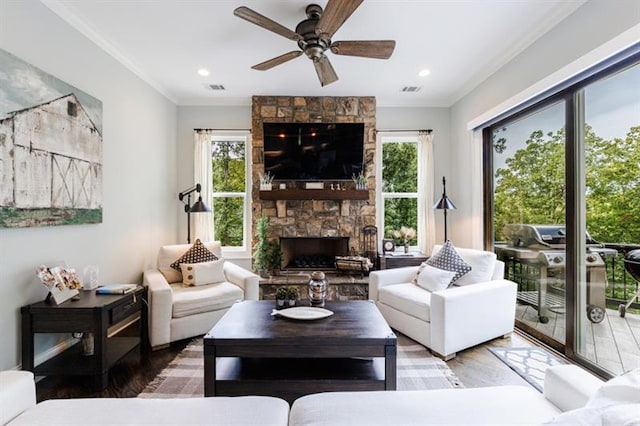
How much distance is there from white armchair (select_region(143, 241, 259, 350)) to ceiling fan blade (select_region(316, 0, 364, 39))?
2.36 meters

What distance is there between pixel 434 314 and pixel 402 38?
2485 mm

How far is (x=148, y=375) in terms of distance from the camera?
2.46 m

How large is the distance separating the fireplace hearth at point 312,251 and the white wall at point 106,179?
165 cm

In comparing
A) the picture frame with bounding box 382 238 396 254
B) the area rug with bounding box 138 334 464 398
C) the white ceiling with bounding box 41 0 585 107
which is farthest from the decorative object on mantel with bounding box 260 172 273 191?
the area rug with bounding box 138 334 464 398

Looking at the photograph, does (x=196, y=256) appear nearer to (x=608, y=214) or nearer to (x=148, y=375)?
(x=148, y=375)

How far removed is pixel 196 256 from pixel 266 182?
55.4 inches

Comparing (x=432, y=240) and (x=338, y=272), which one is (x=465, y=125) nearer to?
(x=432, y=240)

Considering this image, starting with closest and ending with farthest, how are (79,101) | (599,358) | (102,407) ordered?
1. (102,407)
2. (599,358)
3. (79,101)

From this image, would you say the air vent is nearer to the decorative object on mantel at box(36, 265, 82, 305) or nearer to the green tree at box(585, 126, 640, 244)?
the green tree at box(585, 126, 640, 244)

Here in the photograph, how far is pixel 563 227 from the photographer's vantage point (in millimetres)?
2777

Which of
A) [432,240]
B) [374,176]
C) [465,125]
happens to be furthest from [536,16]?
[432,240]

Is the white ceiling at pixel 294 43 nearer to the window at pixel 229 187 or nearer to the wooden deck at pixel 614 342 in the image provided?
the window at pixel 229 187

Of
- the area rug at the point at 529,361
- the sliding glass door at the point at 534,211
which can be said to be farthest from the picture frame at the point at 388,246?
the area rug at the point at 529,361

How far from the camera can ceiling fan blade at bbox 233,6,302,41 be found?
83.9 inches
